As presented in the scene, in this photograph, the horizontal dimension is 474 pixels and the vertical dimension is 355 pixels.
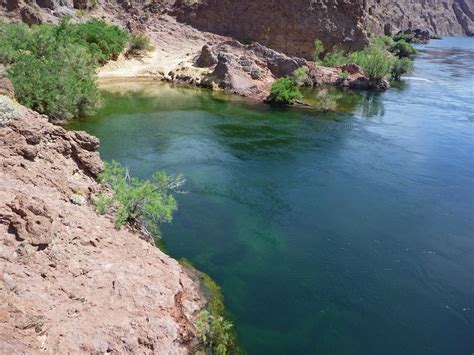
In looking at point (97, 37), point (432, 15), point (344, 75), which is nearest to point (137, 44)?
point (97, 37)

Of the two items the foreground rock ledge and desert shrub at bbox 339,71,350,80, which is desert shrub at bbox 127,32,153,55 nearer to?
desert shrub at bbox 339,71,350,80

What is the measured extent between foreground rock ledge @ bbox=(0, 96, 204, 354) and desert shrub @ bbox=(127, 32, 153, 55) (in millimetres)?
40175

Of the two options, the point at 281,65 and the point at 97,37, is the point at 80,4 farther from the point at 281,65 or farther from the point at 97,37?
the point at 281,65

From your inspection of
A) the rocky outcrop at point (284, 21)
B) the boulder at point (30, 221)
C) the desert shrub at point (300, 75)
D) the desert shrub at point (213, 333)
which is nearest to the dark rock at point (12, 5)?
the rocky outcrop at point (284, 21)

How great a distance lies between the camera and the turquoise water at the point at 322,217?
43.6ft

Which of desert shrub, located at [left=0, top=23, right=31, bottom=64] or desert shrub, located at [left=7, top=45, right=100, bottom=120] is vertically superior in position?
desert shrub, located at [left=0, top=23, right=31, bottom=64]

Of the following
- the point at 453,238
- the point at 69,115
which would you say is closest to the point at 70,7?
the point at 69,115

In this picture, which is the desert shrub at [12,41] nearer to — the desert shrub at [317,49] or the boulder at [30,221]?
the boulder at [30,221]

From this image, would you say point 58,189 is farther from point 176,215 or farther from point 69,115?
point 69,115

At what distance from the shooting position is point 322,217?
19.2 m

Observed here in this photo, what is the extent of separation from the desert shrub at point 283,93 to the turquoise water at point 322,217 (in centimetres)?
336

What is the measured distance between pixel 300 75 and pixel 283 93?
9.81 metres

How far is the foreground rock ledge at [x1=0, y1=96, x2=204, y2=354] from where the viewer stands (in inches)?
336

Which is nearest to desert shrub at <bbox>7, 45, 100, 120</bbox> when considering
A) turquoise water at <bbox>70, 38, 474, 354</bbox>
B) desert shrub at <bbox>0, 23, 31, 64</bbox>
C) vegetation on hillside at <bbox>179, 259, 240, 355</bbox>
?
turquoise water at <bbox>70, 38, 474, 354</bbox>
